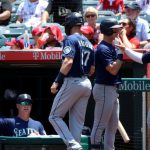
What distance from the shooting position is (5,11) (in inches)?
424

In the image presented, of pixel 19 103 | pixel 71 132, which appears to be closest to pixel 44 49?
pixel 19 103

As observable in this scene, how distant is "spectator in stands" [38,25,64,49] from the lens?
899 cm

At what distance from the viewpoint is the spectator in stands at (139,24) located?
932 centimetres

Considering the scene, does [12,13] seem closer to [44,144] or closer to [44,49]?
[44,49]

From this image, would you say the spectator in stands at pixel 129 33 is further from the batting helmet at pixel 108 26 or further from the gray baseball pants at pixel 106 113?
the gray baseball pants at pixel 106 113

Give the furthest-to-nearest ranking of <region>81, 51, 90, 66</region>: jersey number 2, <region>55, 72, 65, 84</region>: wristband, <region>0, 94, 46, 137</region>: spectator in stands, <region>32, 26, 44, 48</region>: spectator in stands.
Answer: <region>32, 26, 44, 48</region>: spectator in stands → <region>0, 94, 46, 137</region>: spectator in stands → <region>81, 51, 90, 66</region>: jersey number 2 → <region>55, 72, 65, 84</region>: wristband

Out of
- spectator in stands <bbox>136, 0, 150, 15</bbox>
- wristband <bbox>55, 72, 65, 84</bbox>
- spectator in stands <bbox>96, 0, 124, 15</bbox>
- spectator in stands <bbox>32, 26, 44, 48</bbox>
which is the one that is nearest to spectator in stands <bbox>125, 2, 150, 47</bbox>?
spectator in stands <bbox>96, 0, 124, 15</bbox>

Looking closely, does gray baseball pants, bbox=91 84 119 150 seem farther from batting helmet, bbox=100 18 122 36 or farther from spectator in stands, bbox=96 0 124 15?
spectator in stands, bbox=96 0 124 15

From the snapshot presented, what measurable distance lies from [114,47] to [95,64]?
0.27 meters

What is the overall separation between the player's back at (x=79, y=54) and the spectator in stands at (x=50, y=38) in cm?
201

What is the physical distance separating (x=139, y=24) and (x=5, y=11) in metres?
2.41

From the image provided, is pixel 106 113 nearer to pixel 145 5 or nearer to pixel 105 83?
pixel 105 83

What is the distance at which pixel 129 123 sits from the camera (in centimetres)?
902

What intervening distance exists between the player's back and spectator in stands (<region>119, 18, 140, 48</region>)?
1.81 metres
